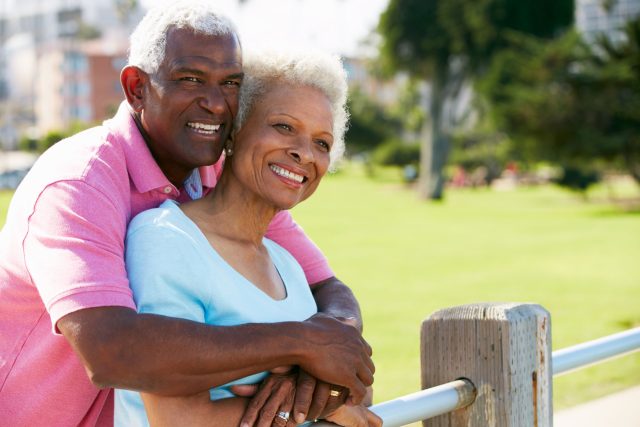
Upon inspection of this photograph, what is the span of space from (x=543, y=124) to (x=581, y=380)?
24.1 meters

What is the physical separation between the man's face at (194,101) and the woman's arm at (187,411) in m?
0.67

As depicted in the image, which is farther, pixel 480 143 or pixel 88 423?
pixel 480 143

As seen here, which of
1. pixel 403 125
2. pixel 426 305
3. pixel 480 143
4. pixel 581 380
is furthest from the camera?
pixel 403 125

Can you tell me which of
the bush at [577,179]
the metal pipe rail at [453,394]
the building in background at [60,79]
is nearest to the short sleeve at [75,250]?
the metal pipe rail at [453,394]

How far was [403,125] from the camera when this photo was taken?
71125mm

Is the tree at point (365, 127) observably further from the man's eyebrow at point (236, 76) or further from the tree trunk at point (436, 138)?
the man's eyebrow at point (236, 76)

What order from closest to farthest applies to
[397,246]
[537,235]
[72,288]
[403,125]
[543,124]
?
[72,288] < [397,246] < [537,235] < [543,124] < [403,125]

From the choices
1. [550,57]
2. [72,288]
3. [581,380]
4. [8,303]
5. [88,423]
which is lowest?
[550,57]

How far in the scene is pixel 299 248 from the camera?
241 cm

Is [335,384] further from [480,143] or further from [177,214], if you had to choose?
[480,143]

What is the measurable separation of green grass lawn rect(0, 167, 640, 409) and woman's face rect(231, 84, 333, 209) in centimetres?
432

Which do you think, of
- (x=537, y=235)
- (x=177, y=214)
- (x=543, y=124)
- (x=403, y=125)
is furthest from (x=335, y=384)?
(x=403, y=125)

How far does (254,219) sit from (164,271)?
43 cm

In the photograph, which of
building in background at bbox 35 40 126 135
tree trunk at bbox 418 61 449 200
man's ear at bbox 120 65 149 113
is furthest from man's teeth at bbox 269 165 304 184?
building in background at bbox 35 40 126 135
